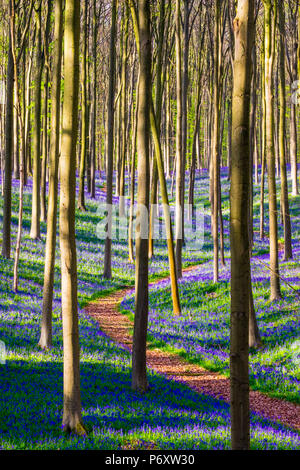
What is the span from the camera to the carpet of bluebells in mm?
6008

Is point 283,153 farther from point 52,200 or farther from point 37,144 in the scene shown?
point 37,144

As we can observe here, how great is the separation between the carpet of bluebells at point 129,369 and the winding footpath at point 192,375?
357 millimetres

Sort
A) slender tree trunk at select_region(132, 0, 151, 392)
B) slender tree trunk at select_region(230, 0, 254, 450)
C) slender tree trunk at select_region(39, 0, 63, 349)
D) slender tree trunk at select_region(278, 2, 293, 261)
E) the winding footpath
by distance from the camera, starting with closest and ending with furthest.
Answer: slender tree trunk at select_region(230, 0, 254, 450), the winding footpath, slender tree trunk at select_region(132, 0, 151, 392), slender tree trunk at select_region(39, 0, 63, 349), slender tree trunk at select_region(278, 2, 293, 261)

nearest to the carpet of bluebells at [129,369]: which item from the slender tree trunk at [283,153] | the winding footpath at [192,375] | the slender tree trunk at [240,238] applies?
the winding footpath at [192,375]

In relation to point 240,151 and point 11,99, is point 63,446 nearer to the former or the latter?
point 240,151

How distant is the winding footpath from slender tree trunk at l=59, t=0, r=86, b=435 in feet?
12.7

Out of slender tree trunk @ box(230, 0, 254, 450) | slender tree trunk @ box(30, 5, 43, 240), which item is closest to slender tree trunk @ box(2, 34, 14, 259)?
slender tree trunk @ box(30, 5, 43, 240)

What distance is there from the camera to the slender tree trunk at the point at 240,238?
4707 mm

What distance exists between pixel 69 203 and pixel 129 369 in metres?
4.91

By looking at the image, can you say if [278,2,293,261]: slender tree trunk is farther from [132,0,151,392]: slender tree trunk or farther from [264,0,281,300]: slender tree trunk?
[132,0,151,392]: slender tree trunk

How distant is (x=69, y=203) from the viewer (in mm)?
6648

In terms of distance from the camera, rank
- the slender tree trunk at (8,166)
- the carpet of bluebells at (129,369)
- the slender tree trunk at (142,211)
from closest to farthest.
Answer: the carpet of bluebells at (129,369), the slender tree trunk at (142,211), the slender tree trunk at (8,166)

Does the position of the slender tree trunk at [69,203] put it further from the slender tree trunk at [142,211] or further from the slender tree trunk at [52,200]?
the slender tree trunk at [52,200]
